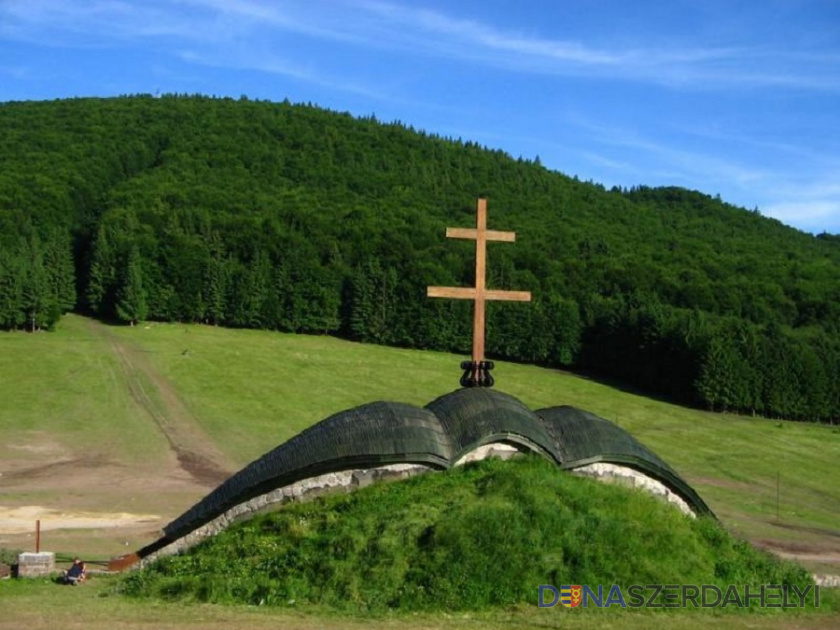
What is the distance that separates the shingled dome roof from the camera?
1294 centimetres

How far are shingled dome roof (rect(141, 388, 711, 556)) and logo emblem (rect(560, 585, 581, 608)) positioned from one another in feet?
8.63

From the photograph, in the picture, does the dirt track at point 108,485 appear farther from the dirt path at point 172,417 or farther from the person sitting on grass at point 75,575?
the person sitting on grass at point 75,575

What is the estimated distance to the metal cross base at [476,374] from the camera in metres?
15.3

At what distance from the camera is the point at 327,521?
1218 centimetres

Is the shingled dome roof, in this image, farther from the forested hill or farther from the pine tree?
the pine tree

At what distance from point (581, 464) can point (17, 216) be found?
92013 millimetres

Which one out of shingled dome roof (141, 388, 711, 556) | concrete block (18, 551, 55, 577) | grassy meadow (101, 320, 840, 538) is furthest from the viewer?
grassy meadow (101, 320, 840, 538)

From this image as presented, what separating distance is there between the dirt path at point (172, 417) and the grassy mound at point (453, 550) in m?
20.6

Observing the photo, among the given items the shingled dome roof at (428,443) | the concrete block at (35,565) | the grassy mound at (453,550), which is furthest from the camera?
the concrete block at (35,565)

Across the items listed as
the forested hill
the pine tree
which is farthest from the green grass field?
the forested hill

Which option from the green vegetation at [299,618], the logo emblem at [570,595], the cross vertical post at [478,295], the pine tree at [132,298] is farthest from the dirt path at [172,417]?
the logo emblem at [570,595]

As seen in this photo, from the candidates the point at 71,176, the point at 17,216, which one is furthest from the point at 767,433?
the point at 71,176

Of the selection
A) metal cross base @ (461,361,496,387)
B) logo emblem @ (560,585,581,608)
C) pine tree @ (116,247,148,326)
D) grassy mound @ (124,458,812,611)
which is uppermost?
pine tree @ (116,247,148,326)

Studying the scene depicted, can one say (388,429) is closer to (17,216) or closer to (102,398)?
(102,398)
